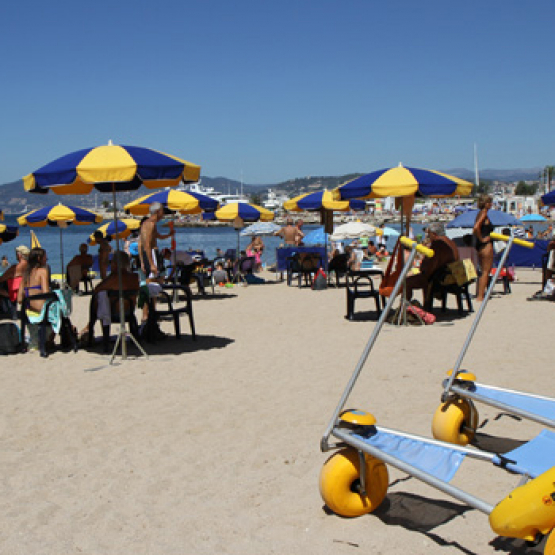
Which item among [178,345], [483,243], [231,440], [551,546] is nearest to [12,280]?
[178,345]

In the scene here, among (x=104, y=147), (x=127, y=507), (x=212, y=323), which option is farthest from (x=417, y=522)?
(x=212, y=323)

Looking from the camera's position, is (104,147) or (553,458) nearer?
(553,458)

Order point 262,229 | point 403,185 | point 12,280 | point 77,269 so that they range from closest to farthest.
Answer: point 403,185 → point 12,280 → point 77,269 → point 262,229

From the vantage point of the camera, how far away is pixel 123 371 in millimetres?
6203

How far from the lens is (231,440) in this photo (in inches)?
166

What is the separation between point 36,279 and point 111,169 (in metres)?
1.85

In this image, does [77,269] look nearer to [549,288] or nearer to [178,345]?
[178,345]

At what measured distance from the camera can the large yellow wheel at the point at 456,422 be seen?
3.82 metres

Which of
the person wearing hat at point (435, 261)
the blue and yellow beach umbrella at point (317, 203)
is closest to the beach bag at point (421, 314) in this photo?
the person wearing hat at point (435, 261)

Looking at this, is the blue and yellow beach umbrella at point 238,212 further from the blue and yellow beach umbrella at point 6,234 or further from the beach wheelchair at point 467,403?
the beach wheelchair at point 467,403

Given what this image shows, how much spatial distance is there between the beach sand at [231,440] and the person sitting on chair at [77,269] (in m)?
6.53

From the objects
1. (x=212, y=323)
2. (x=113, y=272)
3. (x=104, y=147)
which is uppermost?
(x=104, y=147)

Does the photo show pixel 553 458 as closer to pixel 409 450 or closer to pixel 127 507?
pixel 409 450

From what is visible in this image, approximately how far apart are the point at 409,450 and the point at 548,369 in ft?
10.4
